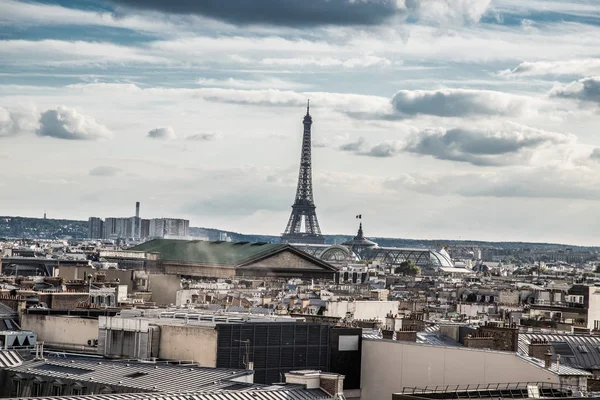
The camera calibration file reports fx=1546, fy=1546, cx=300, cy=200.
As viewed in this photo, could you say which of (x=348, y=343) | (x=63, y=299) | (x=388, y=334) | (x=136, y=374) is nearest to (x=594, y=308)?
(x=63, y=299)

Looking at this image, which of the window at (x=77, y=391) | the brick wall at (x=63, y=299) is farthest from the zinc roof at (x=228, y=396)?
the brick wall at (x=63, y=299)

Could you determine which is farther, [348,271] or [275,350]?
[348,271]

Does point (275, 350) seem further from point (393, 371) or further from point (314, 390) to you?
point (314, 390)

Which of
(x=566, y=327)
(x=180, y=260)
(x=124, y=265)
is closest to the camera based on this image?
(x=566, y=327)

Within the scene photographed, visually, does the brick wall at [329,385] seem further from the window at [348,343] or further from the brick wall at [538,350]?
the brick wall at [538,350]

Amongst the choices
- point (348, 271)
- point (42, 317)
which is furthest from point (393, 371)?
point (348, 271)

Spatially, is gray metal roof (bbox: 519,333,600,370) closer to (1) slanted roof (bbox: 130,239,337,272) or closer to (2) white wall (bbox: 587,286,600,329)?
(2) white wall (bbox: 587,286,600,329)

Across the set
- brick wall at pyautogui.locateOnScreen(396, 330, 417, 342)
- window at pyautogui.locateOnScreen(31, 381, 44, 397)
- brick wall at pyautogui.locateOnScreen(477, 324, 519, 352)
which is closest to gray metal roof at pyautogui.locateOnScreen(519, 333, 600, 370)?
brick wall at pyautogui.locateOnScreen(477, 324, 519, 352)
